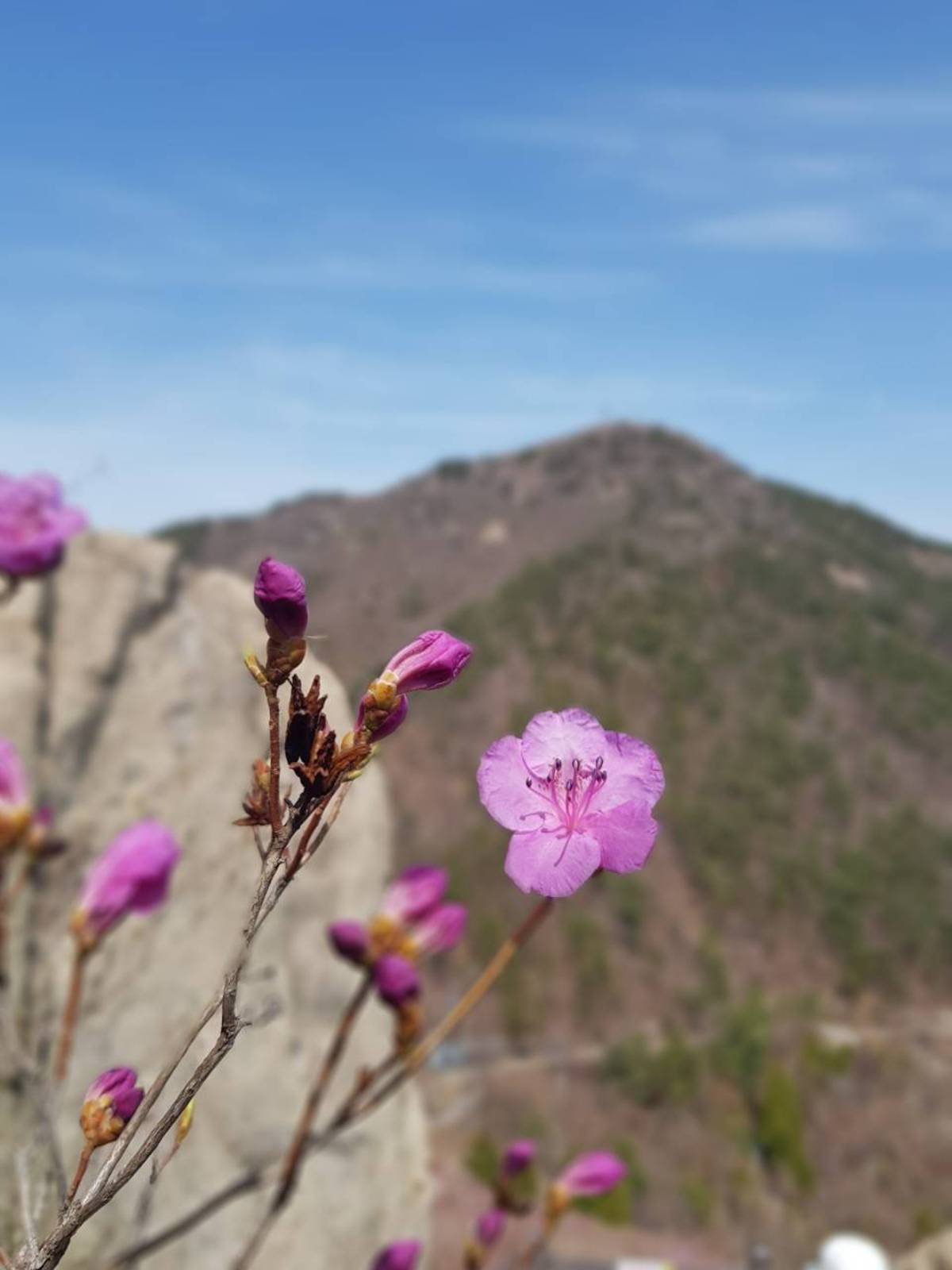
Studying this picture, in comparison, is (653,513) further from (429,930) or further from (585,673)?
(429,930)

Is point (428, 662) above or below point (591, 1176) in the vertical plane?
above

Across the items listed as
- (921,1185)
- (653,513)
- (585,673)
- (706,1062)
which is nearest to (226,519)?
(653,513)

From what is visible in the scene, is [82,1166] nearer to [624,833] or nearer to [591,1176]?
[624,833]

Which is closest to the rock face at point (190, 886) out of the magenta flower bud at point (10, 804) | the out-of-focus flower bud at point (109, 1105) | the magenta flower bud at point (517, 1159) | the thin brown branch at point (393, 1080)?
the magenta flower bud at point (517, 1159)

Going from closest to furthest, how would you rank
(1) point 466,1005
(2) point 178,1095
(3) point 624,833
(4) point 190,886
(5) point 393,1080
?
(2) point 178,1095
(3) point 624,833
(1) point 466,1005
(5) point 393,1080
(4) point 190,886

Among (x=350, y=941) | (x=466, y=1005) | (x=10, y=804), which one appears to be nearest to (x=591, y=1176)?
(x=350, y=941)

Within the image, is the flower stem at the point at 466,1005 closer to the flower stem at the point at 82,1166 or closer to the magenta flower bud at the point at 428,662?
the magenta flower bud at the point at 428,662

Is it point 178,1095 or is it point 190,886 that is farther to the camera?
point 190,886

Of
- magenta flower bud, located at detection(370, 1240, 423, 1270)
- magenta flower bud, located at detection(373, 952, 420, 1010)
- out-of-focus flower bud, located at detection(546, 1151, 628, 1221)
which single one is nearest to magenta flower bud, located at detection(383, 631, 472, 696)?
magenta flower bud, located at detection(373, 952, 420, 1010)
